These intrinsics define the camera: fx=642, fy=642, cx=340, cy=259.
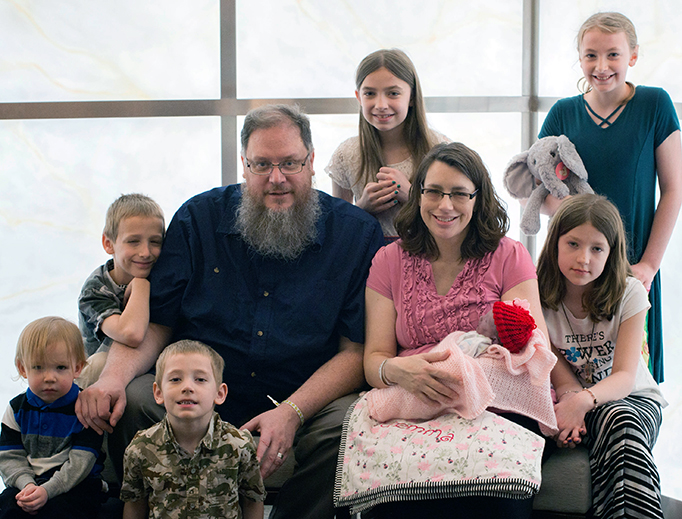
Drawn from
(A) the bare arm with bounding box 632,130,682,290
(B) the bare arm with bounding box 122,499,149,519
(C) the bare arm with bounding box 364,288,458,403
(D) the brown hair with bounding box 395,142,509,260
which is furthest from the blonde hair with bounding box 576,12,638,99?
(B) the bare arm with bounding box 122,499,149,519

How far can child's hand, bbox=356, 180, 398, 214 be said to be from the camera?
2.70 m

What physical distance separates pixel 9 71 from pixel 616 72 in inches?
136

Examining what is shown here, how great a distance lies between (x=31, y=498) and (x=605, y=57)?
101 inches

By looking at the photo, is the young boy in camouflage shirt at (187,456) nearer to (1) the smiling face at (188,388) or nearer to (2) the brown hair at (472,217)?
(1) the smiling face at (188,388)

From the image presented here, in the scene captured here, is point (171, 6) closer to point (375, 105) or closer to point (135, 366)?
point (375, 105)

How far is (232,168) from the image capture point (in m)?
3.93

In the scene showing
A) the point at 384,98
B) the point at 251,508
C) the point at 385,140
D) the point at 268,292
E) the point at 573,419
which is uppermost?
the point at 384,98

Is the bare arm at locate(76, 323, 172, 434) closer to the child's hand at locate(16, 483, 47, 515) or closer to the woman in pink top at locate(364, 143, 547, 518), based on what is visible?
the child's hand at locate(16, 483, 47, 515)

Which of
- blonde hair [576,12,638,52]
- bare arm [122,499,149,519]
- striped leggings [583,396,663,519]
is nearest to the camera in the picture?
striped leggings [583,396,663,519]

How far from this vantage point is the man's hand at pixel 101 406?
2.07 meters

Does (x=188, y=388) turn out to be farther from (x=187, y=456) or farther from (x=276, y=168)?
(x=276, y=168)

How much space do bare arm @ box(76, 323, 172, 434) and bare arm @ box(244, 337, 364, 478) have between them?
46cm

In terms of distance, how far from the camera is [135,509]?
196 centimetres

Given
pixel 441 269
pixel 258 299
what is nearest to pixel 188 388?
pixel 258 299
